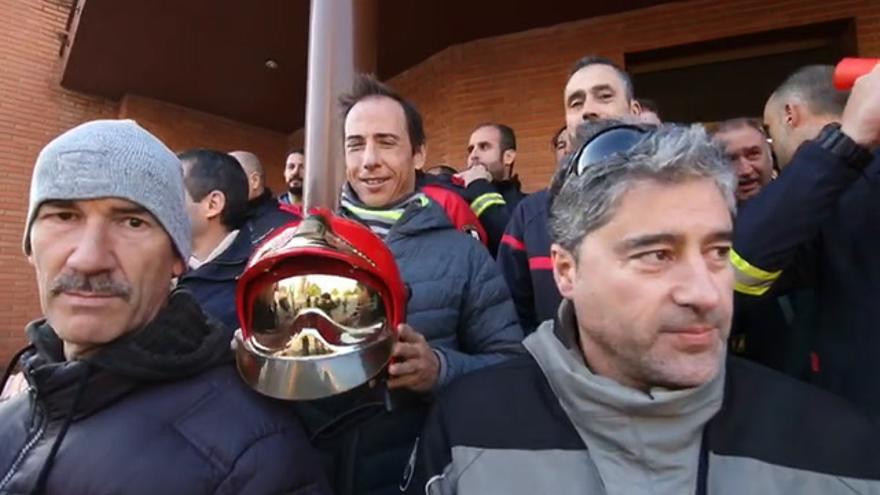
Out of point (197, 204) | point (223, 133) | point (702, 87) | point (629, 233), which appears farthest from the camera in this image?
point (223, 133)

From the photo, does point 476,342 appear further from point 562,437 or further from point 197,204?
point 197,204

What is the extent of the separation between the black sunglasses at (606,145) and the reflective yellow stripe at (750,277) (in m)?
Answer: 0.42

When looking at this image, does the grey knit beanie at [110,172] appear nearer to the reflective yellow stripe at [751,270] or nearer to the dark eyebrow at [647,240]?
the dark eyebrow at [647,240]

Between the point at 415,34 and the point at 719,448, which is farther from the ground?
the point at 415,34

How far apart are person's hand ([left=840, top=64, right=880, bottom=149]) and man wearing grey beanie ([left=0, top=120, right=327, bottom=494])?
4.21 ft

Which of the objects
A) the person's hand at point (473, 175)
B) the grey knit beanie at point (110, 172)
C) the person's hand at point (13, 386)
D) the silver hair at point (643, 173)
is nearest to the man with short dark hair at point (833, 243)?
the silver hair at point (643, 173)

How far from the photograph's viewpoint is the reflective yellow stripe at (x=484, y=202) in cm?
331

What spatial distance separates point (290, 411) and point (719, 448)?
0.74m

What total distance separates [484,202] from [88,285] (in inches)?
91.8

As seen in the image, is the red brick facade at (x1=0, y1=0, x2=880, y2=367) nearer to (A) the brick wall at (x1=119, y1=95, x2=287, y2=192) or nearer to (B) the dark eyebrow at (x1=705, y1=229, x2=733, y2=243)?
(A) the brick wall at (x1=119, y1=95, x2=287, y2=192)

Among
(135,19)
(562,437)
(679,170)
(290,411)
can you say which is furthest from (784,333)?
(135,19)

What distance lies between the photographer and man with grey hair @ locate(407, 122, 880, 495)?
3.71 ft

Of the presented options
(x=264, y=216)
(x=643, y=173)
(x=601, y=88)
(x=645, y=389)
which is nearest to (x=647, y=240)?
(x=643, y=173)

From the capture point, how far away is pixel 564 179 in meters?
1.42
